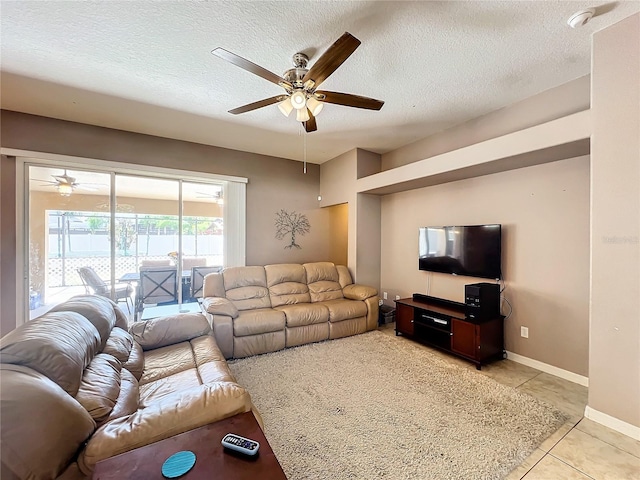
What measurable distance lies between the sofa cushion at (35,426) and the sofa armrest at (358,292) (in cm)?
333

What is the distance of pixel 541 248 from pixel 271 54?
3199 mm

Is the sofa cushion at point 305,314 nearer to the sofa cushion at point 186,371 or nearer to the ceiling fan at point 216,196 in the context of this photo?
the sofa cushion at point 186,371

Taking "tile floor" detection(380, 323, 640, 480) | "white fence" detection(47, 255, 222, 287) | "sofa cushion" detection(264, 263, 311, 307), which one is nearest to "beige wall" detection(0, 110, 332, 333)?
"white fence" detection(47, 255, 222, 287)

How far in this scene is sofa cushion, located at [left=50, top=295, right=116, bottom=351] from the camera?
173cm

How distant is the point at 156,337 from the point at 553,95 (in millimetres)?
4426

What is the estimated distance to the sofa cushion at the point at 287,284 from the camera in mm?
3891

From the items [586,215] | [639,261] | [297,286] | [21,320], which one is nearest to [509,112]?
[586,215]

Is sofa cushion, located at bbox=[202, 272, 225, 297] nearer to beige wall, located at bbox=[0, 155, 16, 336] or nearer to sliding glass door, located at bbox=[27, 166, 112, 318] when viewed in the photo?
sliding glass door, located at bbox=[27, 166, 112, 318]

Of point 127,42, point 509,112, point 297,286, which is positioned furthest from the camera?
point 297,286

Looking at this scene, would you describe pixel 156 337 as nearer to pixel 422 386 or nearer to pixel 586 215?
pixel 422 386

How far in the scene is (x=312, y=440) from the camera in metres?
1.82

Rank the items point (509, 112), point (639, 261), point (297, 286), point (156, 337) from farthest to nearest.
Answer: point (297, 286)
point (509, 112)
point (156, 337)
point (639, 261)

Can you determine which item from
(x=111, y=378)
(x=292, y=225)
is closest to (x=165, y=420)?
(x=111, y=378)

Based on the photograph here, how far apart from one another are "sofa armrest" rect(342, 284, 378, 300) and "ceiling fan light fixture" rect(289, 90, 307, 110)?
2.78m
